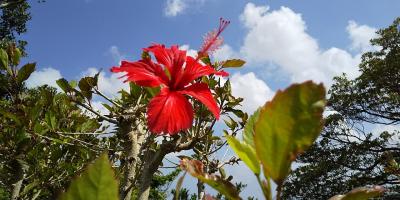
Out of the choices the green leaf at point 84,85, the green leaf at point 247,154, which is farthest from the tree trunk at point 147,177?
the green leaf at point 247,154

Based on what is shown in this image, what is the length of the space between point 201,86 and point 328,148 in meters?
13.0

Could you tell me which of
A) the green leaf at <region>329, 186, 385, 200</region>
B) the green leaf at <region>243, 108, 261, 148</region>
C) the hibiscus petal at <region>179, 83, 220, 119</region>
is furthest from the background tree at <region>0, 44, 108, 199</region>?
the green leaf at <region>329, 186, 385, 200</region>

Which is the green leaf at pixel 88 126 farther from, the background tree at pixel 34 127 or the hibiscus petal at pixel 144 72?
the hibiscus petal at pixel 144 72

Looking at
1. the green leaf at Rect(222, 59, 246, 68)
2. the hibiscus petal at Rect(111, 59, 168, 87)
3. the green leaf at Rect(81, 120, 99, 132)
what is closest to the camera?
the hibiscus petal at Rect(111, 59, 168, 87)

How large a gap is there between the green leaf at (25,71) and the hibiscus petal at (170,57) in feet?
2.88

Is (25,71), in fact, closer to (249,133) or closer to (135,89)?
(135,89)

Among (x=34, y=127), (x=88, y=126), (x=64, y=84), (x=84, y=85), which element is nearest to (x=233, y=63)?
(x=84, y=85)

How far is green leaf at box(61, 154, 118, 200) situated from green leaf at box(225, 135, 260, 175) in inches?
6.8

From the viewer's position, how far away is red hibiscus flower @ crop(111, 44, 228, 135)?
37.7 inches

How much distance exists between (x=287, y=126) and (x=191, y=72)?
0.82 metres

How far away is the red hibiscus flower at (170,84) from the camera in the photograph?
0.96 meters

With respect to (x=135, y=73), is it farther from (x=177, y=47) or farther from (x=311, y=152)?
(x=311, y=152)

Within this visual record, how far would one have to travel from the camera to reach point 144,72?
1071mm

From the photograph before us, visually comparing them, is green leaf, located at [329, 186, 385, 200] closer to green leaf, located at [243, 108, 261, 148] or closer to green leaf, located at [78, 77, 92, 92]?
green leaf, located at [243, 108, 261, 148]
